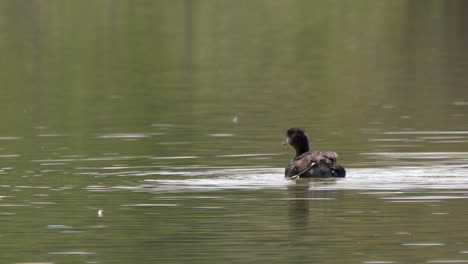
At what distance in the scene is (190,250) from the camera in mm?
15578

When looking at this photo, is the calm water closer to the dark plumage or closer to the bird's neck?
the dark plumage

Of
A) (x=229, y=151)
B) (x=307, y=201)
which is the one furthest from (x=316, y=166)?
(x=229, y=151)

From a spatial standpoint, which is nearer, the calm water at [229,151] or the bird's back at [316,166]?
the calm water at [229,151]

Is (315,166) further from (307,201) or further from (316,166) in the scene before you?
(307,201)

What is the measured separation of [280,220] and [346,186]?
2.77 metres

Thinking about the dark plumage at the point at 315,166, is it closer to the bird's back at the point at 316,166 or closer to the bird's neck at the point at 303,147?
the bird's back at the point at 316,166

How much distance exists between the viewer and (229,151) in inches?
971

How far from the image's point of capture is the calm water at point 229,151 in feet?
53.0

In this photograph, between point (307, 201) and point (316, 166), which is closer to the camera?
point (307, 201)

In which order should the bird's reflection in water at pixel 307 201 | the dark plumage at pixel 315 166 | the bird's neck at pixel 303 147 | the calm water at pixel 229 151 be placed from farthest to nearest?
the bird's neck at pixel 303 147 < the dark plumage at pixel 315 166 < the bird's reflection in water at pixel 307 201 < the calm water at pixel 229 151

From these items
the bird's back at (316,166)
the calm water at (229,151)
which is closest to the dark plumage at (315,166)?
the bird's back at (316,166)

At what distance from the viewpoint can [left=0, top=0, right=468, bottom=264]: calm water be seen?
16.2 meters

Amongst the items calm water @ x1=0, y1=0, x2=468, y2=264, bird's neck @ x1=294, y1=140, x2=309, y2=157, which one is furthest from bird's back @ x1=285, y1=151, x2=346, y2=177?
bird's neck @ x1=294, y1=140, x2=309, y2=157

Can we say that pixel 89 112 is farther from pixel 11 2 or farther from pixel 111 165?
pixel 11 2
